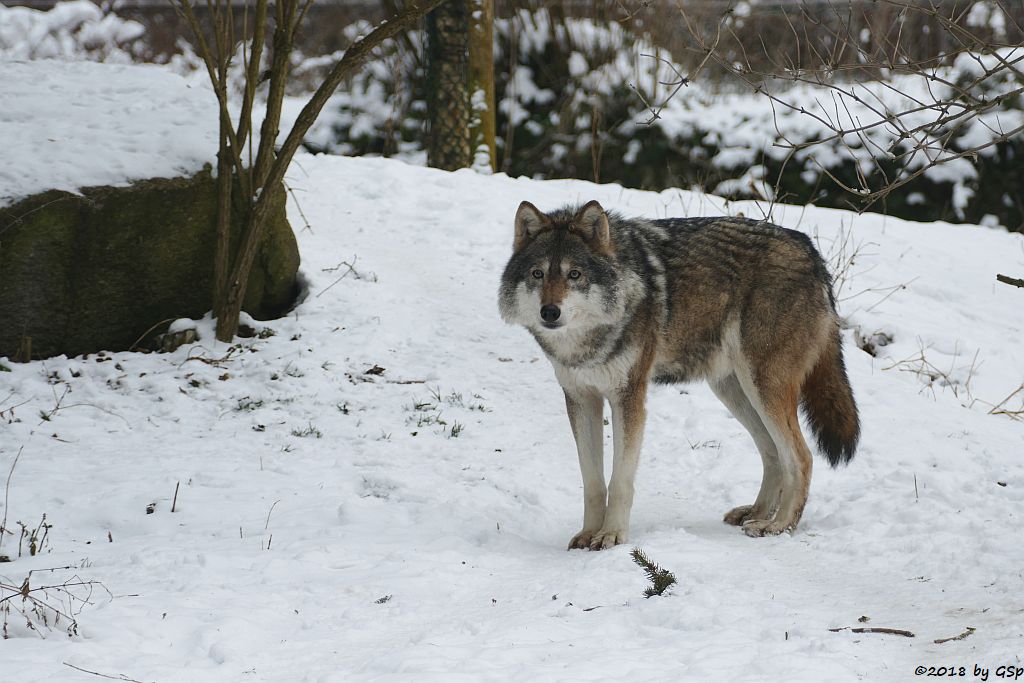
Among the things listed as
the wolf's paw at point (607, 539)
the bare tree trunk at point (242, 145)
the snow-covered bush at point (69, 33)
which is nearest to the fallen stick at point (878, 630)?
the wolf's paw at point (607, 539)

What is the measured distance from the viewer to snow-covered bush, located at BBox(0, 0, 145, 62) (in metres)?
17.8

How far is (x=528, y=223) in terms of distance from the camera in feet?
18.0

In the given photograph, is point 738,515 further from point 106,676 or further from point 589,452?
point 106,676

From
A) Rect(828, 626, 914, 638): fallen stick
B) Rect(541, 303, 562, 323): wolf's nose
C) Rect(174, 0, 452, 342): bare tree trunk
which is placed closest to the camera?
Rect(828, 626, 914, 638): fallen stick

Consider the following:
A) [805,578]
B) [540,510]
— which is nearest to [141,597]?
[540,510]

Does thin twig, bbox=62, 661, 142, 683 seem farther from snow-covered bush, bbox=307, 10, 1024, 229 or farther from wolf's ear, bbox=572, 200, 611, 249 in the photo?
snow-covered bush, bbox=307, 10, 1024, 229

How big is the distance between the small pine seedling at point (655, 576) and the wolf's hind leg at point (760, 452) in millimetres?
1357

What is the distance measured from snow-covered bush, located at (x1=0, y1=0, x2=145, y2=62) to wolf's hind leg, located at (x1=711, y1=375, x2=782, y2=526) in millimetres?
15731

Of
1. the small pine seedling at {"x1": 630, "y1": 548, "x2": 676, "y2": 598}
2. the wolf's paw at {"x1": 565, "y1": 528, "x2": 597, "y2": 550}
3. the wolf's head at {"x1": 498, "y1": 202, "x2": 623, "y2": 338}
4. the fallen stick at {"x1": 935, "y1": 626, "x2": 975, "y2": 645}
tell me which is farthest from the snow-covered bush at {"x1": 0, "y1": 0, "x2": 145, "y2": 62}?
the fallen stick at {"x1": 935, "y1": 626, "x2": 975, "y2": 645}

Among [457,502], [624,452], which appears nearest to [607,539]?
[624,452]

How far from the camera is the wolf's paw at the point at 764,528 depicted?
17.8 ft

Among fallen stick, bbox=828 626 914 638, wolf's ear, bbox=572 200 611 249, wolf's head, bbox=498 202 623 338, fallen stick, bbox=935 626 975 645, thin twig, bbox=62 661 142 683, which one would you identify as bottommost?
thin twig, bbox=62 661 142 683

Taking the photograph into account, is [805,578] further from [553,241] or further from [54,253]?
[54,253]

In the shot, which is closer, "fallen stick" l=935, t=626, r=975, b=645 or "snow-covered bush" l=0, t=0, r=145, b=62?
"fallen stick" l=935, t=626, r=975, b=645
